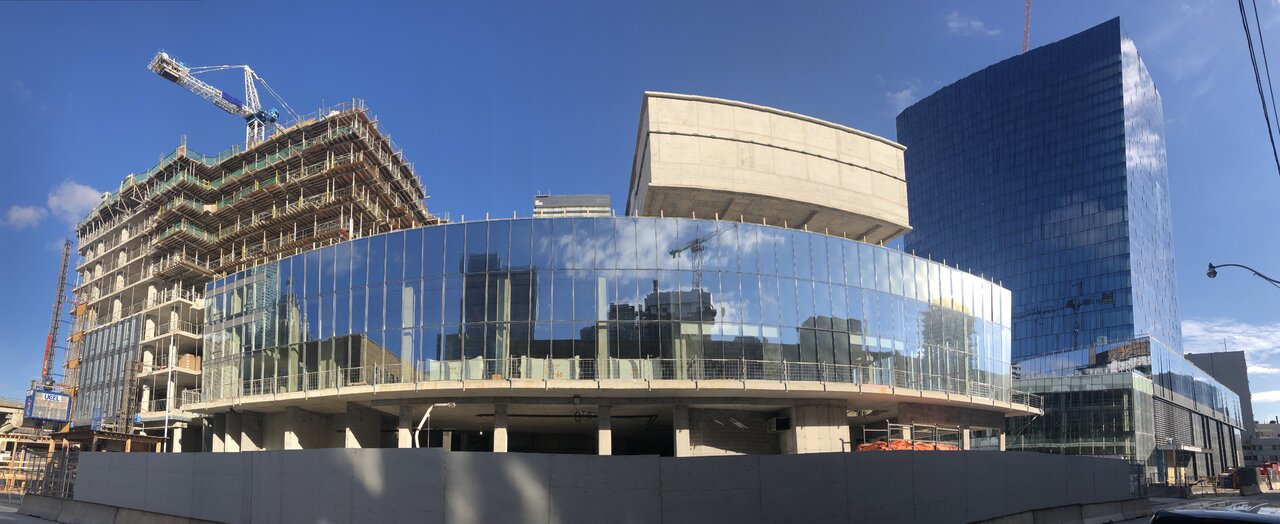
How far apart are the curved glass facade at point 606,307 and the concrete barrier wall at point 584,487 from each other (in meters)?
12.7

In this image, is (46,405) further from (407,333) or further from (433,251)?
(433,251)

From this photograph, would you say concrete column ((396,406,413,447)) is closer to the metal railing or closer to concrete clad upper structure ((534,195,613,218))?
the metal railing

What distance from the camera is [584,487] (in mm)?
15781

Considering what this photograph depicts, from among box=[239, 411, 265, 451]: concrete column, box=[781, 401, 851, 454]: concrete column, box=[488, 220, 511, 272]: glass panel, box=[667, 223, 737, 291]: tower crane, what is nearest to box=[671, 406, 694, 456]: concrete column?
box=[781, 401, 851, 454]: concrete column

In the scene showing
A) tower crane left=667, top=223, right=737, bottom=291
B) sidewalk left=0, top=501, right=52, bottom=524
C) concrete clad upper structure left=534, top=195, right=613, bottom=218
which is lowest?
sidewalk left=0, top=501, right=52, bottom=524

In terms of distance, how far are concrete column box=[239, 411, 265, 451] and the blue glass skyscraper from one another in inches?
4526

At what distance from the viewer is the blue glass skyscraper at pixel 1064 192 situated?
12369 cm

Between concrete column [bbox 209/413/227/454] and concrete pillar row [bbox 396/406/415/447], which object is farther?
concrete column [bbox 209/413/227/454]

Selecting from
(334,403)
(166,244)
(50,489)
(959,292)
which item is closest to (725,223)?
(959,292)

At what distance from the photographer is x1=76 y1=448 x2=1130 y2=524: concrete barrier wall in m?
15.8

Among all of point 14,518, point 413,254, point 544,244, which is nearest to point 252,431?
point 14,518

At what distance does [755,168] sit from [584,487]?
29.6 metres

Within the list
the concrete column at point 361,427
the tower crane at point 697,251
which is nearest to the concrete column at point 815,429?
the tower crane at point 697,251

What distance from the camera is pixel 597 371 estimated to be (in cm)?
3378
